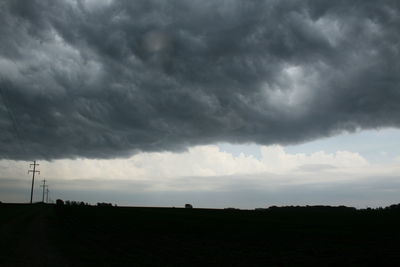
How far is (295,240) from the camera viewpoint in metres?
35.3

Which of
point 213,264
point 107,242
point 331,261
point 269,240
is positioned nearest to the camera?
point 213,264

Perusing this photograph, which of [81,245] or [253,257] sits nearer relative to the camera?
[253,257]

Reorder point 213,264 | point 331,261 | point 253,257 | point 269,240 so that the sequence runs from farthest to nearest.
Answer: point 269,240
point 253,257
point 331,261
point 213,264

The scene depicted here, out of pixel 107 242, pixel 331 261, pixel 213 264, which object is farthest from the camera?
pixel 107 242

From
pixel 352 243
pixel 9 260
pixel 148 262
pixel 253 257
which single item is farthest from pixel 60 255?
pixel 352 243

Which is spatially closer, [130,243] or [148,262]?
[148,262]

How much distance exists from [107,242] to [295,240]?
607 inches

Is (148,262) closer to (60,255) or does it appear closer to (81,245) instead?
(60,255)

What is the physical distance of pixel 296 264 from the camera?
73.5ft

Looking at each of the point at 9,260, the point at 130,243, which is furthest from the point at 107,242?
the point at 9,260

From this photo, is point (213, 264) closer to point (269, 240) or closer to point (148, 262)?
A: point (148, 262)

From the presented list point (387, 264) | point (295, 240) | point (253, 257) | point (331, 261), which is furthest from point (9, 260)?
point (295, 240)

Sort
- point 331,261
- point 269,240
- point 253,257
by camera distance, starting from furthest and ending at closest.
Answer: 1. point 269,240
2. point 253,257
3. point 331,261

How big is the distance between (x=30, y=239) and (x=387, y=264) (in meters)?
25.4
